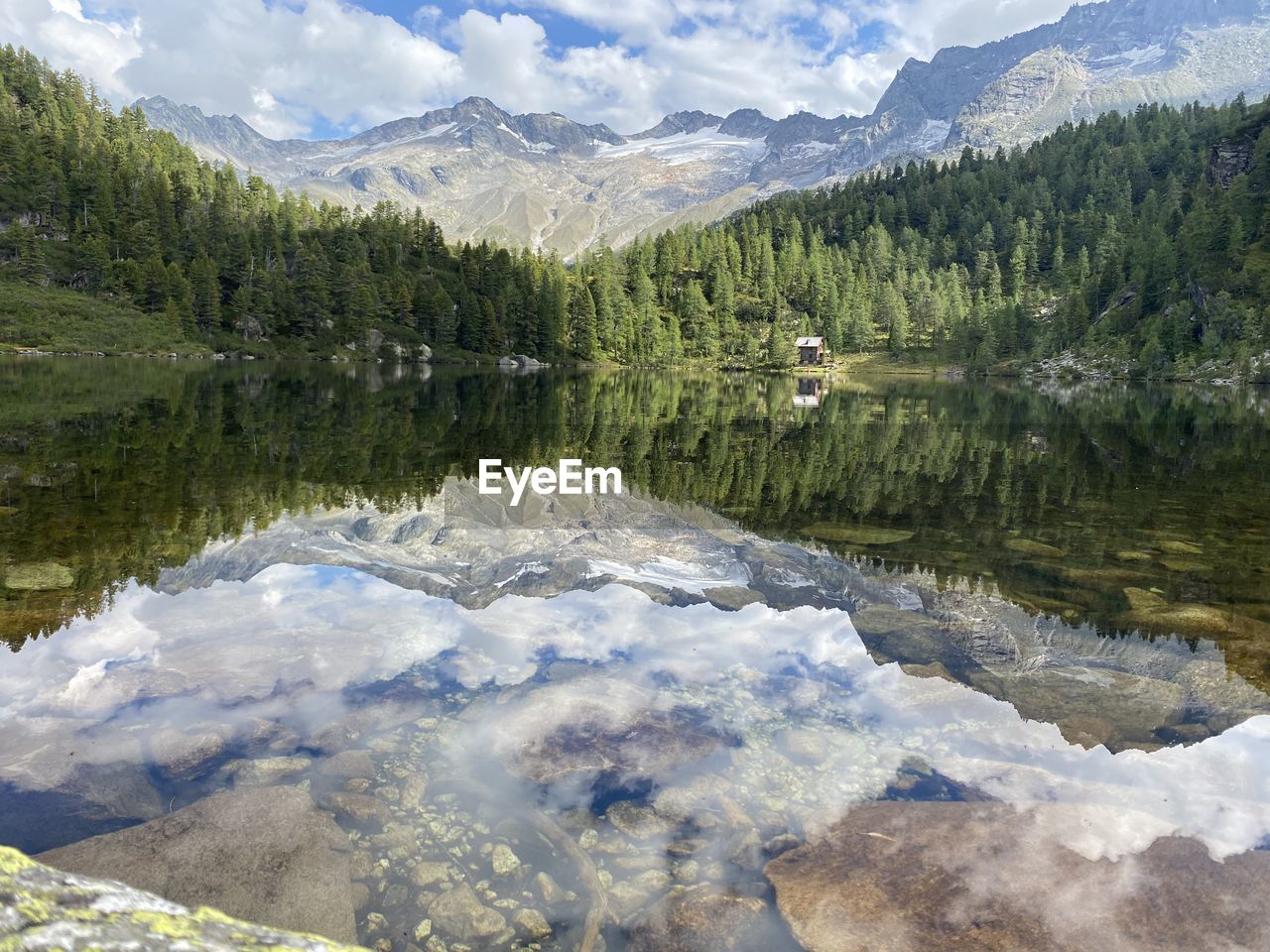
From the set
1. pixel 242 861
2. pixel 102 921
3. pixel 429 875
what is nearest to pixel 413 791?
A: pixel 429 875

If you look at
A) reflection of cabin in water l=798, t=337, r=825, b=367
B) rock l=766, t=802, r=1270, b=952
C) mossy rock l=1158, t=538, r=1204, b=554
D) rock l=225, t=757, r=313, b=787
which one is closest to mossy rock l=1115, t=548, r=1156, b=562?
mossy rock l=1158, t=538, r=1204, b=554

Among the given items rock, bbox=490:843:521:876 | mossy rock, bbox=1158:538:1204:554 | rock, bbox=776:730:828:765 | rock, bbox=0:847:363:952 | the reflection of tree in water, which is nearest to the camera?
rock, bbox=0:847:363:952

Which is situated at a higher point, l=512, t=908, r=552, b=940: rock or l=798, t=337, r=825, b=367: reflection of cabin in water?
l=798, t=337, r=825, b=367: reflection of cabin in water

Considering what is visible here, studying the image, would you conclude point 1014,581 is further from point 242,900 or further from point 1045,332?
point 1045,332

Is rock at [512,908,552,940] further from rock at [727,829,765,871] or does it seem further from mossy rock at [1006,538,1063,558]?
mossy rock at [1006,538,1063,558]

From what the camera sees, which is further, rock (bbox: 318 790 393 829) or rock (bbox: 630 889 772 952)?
rock (bbox: 318 790 393 829)
